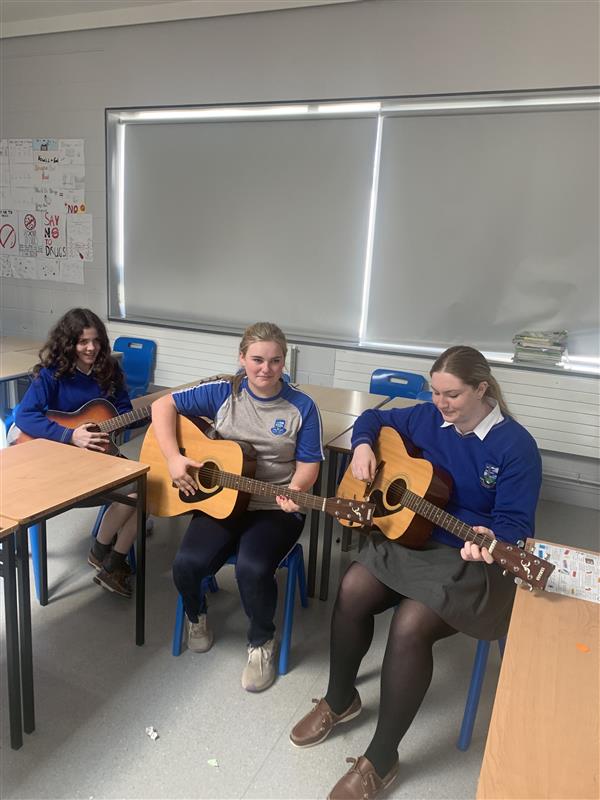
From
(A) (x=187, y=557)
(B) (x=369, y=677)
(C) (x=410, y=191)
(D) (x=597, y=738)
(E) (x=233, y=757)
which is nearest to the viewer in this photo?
(D) (x=597, y=738)

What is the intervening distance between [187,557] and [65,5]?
4317mm

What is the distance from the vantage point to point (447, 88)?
3.39m

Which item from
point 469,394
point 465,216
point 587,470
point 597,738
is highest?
point 465,216

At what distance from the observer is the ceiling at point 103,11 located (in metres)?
3.75

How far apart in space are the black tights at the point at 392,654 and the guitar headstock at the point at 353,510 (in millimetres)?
192

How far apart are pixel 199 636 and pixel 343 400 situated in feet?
4.55

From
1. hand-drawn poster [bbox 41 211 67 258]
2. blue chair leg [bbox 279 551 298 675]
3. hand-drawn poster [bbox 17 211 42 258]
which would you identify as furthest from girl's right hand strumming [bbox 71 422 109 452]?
hand-drawn poster [bbox 17 211 42 258]

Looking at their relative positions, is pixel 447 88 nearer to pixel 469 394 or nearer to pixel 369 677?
pixel 469 394

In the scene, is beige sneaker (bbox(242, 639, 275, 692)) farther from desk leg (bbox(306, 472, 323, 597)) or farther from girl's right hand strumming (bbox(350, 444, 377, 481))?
girl's right hand strumming (bbox(350, 444, 377, 481))

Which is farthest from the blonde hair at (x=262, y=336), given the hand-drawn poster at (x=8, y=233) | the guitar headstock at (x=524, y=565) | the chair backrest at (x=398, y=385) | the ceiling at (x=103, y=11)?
the hand-drawn poster at (x=8, y=233)

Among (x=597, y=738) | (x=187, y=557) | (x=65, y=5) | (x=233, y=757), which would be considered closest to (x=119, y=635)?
(x=187, y=557)

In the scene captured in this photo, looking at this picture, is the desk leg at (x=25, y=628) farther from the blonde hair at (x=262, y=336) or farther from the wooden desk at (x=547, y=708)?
the wooden desk at (x=547, y=708)

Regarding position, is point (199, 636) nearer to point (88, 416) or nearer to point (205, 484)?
point (205, 484)

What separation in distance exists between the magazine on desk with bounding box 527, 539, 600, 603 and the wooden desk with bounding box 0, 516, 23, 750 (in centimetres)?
130
